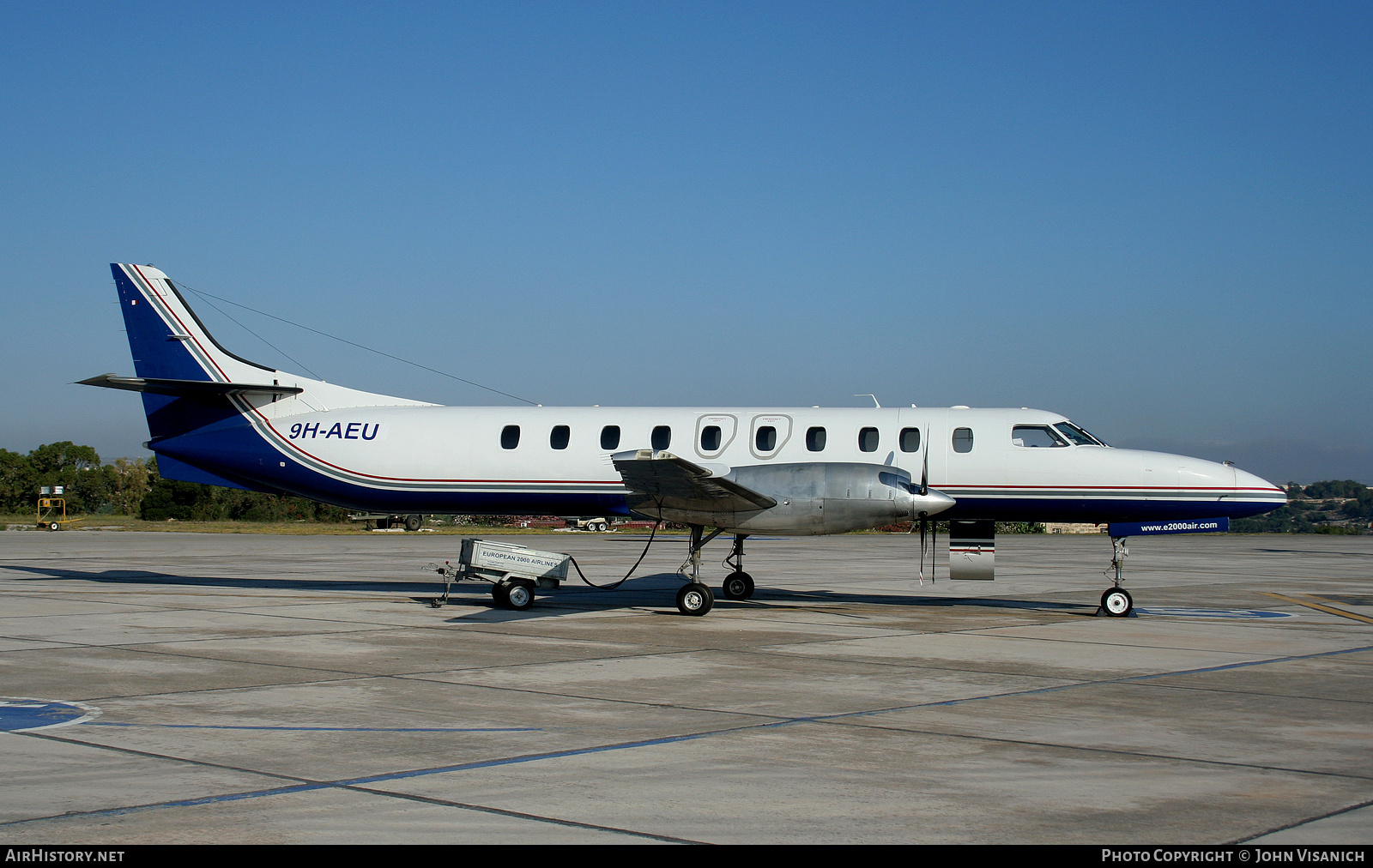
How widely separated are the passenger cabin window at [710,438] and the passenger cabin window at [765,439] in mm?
628

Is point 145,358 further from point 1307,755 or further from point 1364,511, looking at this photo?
point 1364,511

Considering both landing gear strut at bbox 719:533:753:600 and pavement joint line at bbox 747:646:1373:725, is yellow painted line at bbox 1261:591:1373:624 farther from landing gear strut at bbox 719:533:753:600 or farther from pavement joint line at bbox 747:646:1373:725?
landing gear strut at bbox 719:533:753:600

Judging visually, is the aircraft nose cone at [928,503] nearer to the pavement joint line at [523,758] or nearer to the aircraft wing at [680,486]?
the aircraft wing at [680,486]

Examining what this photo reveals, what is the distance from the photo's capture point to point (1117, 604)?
54.4 ft

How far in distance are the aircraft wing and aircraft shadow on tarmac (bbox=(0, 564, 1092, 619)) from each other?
1986 millimetres

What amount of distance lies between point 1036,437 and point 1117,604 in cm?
290

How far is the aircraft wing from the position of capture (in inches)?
579

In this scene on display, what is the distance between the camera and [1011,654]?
40.3 ft

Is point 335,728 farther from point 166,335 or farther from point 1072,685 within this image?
point 166,335

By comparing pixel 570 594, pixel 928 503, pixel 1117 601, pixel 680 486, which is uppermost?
pixel 680 486

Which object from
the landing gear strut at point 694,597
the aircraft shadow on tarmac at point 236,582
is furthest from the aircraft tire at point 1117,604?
the aircraft shadow on tarmac at point 236,582

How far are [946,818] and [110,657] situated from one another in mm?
9147

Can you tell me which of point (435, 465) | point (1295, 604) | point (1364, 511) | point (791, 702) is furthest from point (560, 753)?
point (1364, 511)

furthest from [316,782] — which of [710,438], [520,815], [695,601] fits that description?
[710,438]
